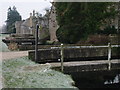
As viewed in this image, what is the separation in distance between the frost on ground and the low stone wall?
2566mm

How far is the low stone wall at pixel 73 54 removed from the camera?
19.8 metres

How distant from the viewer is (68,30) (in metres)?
33.2

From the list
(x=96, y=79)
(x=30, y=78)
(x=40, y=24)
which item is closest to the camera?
(x=30, y=78)

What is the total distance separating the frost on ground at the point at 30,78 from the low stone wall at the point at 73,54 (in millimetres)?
2566

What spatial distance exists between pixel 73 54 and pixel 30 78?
7.84 metres

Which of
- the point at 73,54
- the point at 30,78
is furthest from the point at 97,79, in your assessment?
the point at 30,78

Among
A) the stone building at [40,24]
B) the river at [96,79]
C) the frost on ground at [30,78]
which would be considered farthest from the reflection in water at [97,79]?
the stone building at [40,24]

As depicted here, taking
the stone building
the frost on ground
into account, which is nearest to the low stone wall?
the frost on ground

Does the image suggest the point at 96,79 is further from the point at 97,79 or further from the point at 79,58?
the point at 79,58

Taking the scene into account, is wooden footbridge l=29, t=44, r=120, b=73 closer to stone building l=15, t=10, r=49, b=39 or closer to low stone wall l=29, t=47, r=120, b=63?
low stone wall l=29, t=47, r=120, b=63

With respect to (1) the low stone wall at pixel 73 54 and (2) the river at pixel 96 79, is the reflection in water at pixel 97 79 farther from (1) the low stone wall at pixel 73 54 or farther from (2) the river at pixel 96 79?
(1) the low stone wall at pixel 73 54

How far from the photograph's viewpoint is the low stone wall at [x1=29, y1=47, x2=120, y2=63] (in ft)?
64.8

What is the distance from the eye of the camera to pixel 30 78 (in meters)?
12.9

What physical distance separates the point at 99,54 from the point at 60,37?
53.5 feet
